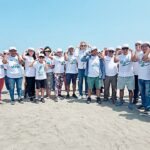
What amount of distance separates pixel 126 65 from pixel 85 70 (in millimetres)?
1752

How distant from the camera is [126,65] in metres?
10.9

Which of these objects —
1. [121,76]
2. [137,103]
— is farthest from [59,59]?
[137,103]

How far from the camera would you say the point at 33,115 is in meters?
9.58

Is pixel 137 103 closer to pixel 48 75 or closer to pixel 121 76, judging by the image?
pixel 121 76

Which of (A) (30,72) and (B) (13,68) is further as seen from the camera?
(A) (30,72)

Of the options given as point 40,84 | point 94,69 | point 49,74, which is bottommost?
point 40,84

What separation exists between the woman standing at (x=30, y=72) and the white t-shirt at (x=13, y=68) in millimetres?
454

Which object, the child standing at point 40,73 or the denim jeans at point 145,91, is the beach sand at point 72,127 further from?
the child standing at point 40,73

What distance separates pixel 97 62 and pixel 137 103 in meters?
2.21

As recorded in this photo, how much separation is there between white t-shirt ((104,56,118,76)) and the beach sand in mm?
1235

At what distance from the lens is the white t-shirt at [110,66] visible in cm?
1151

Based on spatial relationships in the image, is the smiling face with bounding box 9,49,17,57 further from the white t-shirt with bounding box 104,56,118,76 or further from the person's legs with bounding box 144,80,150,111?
the person's legs with bounding box 144,80,150,111

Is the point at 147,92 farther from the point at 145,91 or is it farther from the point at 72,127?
the point at 72,127

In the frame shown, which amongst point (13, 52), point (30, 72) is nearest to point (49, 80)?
point (30, 72)
